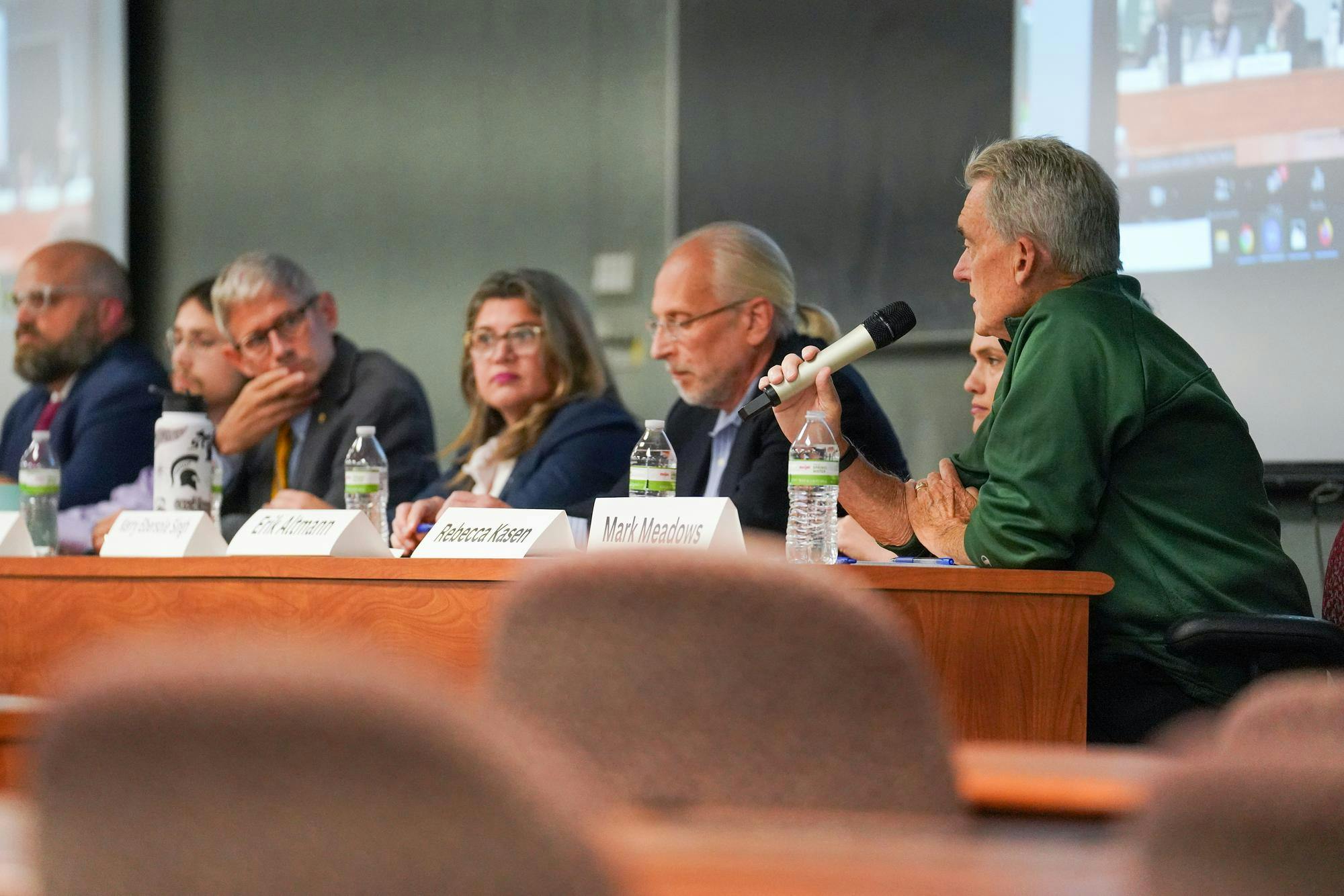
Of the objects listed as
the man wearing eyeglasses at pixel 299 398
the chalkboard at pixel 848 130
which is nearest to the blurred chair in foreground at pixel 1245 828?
the man wearing eyeglasses at pixel 299 398

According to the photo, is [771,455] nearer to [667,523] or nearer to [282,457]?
[667,523]

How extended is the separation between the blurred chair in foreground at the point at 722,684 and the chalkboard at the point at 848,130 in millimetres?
3251

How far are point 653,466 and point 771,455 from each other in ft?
0.73

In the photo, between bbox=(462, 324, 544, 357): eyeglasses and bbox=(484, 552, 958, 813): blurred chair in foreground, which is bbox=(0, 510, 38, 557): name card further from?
bbox=(484, 552, 958, 813): blurred chair in foreground

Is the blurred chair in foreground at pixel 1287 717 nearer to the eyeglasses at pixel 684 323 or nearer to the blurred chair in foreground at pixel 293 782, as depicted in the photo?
the blurred chair in foreground at pixel 293 782

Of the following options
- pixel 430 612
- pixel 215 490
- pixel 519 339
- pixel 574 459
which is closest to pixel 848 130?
pixel 519 339

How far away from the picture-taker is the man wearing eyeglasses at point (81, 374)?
381 centimetres

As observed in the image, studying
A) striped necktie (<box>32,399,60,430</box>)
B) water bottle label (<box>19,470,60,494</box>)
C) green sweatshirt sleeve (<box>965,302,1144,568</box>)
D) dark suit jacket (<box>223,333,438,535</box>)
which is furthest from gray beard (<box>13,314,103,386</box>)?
green sweatshirt sleeve (<box>965,302,1144,568</box>)

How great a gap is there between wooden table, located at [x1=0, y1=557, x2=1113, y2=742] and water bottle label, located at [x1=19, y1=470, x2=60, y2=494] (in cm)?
45

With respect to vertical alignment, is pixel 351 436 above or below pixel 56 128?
below

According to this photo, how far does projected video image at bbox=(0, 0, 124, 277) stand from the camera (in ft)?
17.6

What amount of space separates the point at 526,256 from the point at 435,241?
1.19 ft

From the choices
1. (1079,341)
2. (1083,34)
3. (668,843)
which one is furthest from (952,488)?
(1083,34)

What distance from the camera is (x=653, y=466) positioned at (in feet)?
8.90
